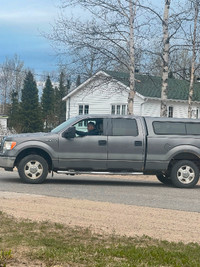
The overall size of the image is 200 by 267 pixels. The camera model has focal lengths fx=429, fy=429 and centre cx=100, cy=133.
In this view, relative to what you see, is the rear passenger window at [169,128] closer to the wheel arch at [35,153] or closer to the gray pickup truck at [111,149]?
the gray pickup truck at [111,149]

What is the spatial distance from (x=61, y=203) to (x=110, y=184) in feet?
13.5

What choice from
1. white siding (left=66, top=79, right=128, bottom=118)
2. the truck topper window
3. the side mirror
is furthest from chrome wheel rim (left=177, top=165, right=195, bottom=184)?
white siding (left=66, top=79, right=128, bottom=118)

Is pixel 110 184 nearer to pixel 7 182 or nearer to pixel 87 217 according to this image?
pixel 7 182

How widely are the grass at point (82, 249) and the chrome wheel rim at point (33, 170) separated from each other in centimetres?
509

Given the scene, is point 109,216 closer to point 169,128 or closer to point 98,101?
point 169,128

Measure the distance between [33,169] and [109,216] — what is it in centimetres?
460

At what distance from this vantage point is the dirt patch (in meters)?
6.22

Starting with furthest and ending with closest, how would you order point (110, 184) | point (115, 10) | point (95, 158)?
point (115, 10), point (110, 184), point (95, 158)

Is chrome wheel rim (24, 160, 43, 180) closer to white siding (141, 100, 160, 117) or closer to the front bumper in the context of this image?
the front bumper

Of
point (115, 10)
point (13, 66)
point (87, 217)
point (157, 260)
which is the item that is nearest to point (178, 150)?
point (87, 217)

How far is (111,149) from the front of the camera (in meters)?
11.6

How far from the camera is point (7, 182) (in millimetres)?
11625

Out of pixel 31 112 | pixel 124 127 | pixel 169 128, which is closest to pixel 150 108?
pixel 31 112

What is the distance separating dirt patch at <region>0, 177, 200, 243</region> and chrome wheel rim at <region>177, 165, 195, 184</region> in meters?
3.87
